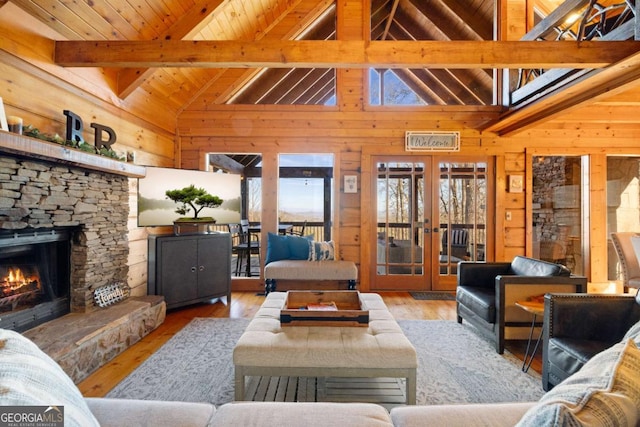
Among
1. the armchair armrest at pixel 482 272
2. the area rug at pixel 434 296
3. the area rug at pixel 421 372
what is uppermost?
the armchair armrest at pixel 482 272

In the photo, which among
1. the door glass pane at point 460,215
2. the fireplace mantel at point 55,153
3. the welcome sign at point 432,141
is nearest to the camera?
the fireplace mantel at point 55,153

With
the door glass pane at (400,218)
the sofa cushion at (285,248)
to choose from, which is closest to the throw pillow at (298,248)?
the sofa cushion at (285,248)

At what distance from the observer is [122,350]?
2.58 metres

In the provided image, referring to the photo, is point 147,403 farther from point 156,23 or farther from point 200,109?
point 200,109

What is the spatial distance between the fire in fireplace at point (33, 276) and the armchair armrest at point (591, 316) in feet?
12.2

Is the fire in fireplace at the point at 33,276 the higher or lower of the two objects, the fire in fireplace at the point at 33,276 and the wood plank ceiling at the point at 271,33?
the lower

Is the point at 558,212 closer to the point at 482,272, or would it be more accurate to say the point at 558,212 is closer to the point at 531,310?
the point at 482,272

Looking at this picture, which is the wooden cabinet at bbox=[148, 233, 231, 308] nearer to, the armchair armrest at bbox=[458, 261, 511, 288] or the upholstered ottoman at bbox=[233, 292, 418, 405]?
the upholstered ottoman at bbox=[233, 292, 418, 405]

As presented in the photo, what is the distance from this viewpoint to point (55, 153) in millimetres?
2117

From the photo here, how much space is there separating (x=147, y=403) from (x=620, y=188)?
22.3 ft

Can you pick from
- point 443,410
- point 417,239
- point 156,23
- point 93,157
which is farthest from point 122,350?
point 417,239

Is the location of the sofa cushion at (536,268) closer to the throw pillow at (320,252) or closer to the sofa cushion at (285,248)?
the throw pillow at (320,252)

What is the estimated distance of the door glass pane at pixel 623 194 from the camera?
4840mm

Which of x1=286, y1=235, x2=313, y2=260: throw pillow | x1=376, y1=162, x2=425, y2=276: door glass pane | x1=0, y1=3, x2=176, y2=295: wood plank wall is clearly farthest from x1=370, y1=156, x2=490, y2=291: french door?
x1=0, y1=3, x2=176, y2=295: wood plank wall
